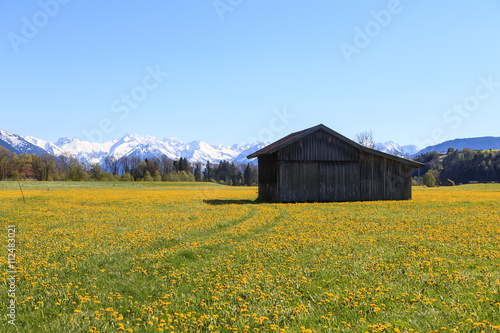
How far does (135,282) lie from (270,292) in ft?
11.9

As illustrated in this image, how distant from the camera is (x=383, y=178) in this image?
35156 millimetres

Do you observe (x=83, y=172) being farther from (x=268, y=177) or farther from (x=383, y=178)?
(x=383, y=178)

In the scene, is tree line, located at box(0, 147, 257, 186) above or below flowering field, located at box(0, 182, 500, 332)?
above

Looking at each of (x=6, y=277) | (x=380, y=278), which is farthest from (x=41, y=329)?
(x=380, y=278)

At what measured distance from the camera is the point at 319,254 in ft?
34.9

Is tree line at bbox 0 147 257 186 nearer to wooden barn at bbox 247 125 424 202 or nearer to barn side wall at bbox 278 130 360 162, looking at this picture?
wooden barn at bbox 247 125 424 202

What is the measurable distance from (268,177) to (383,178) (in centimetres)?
1234

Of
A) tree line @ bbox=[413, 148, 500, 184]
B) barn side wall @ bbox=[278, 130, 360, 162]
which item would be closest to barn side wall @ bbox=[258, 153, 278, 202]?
barn side wall @ bbox=[278, 130, 360, 162]

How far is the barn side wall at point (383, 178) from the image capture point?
34719 mm

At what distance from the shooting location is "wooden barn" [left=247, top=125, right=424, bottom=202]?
33.0 metres

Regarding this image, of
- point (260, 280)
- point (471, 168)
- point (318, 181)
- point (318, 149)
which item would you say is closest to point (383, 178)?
point (318, 181)

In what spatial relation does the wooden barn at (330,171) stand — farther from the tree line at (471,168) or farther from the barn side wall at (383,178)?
the tree line at (471,168)

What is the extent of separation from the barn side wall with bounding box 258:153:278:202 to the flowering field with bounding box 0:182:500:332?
18362 mm

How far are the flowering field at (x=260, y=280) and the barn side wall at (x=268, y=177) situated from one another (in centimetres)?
1836
